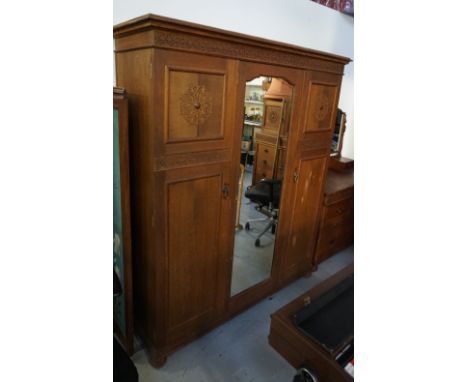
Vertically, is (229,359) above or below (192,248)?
below

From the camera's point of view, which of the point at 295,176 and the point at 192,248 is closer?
the point at 192,248

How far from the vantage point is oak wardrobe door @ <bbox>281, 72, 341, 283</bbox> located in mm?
1775

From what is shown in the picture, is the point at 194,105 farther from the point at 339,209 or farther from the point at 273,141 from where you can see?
the point at 339,209

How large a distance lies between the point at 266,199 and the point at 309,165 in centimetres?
35

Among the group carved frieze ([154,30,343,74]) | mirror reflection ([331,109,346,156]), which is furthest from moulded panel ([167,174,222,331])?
mirror reflection ([331,109,346,156])

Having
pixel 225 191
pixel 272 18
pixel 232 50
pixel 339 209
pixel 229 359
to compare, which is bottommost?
pixel 229 359

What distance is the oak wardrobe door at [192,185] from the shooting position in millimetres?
1212

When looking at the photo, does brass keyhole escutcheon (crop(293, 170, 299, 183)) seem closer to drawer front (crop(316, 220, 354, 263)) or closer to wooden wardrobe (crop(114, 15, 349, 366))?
wooden wardrobe (crop(114, 15, 349, 366))

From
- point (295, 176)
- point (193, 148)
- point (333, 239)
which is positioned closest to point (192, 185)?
point (193, 148)

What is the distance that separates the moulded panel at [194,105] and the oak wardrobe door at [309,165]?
599mm

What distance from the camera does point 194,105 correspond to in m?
1.26
